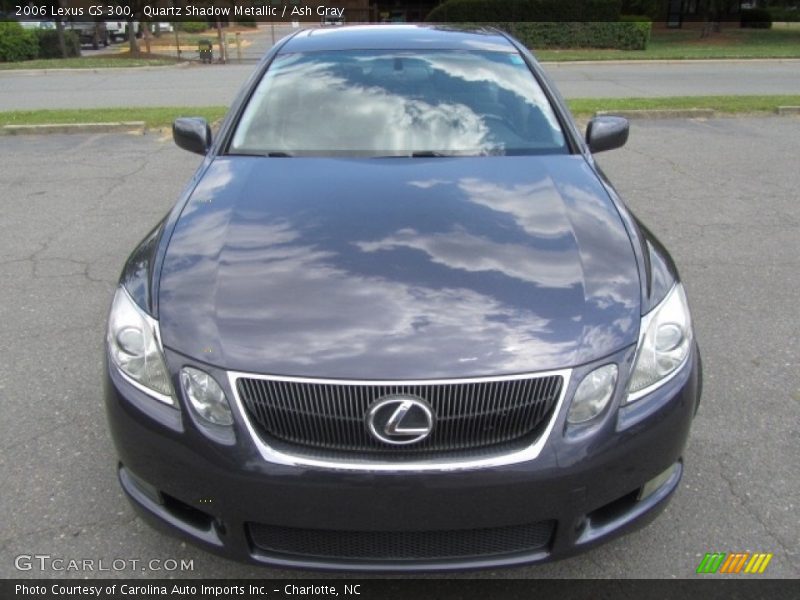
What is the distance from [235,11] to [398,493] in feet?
132

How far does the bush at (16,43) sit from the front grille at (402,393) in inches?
1024

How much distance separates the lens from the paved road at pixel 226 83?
13273mm

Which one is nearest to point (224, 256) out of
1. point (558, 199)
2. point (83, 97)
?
point (558, 199)

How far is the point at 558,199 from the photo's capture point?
2.62 m

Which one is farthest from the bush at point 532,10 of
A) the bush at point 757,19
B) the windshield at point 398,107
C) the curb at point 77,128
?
the windshield at point 398,107

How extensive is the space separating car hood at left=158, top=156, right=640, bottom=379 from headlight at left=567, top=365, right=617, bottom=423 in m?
0.05

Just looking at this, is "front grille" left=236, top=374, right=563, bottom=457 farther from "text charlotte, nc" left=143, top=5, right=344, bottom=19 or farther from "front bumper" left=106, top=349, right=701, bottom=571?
"text charlotte, nc" left=143, top=5, right=344, bottom=19

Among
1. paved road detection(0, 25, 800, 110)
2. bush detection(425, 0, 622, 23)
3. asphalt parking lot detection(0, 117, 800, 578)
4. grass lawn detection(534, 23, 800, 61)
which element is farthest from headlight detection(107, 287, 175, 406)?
bush detection(425, 0, 622, 23)

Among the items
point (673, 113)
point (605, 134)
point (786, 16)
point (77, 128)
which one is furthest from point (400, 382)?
point (786, 16)

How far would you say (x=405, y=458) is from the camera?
1.82m

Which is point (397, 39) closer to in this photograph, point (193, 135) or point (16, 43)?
point (193, 135)

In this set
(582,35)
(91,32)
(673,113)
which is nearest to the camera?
(673,113)

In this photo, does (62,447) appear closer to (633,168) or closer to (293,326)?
(293,326)

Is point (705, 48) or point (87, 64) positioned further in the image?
point (705, 48)
